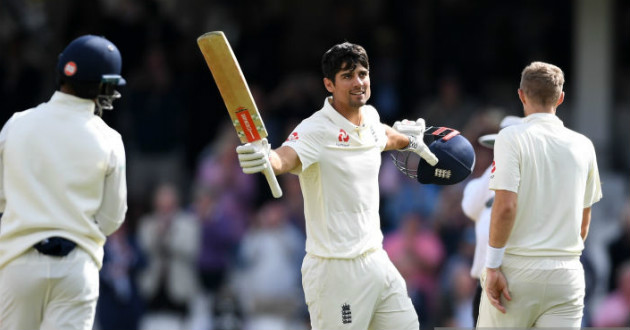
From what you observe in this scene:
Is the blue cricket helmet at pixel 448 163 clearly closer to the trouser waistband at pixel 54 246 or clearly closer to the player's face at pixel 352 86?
the player's face at pixel 352 86

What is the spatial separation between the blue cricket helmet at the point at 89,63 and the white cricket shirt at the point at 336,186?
3.16 feet

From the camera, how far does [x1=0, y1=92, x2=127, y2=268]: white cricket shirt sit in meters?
5.68

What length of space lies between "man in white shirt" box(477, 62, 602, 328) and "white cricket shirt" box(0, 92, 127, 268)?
76.4 inches

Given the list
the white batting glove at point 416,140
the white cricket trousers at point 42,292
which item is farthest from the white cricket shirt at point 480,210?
the white cricket trousers at point 42,292

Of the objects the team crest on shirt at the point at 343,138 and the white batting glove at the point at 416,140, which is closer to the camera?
the team crest on shirt at the point at 343,138

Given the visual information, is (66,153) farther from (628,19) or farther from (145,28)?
(628,19)

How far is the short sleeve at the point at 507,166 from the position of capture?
5.91m

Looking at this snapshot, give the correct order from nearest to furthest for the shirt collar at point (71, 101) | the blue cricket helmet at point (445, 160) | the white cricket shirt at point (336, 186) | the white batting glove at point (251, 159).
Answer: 1. the white batting glove at point (251, 159)
2. the shirt collar at point (71, 101)
3. the white cricket shirt at point (336, 186)
4. the blue cricket helmet at point (445, 160)

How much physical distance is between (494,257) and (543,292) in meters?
0.30

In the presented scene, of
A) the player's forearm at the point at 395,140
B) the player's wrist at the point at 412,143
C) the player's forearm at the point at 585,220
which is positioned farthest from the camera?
the player's wrist at the point at 412,143

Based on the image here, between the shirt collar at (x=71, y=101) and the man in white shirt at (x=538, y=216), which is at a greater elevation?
the shirt collar at (x=71, y=101)

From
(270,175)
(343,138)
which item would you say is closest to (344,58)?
(343,138)

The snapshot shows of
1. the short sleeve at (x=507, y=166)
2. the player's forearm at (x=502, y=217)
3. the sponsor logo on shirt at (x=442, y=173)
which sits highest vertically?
the short sleeve at (x=507, y=166)

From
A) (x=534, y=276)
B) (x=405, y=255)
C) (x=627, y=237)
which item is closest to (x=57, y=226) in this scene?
(x=534, y=276)
